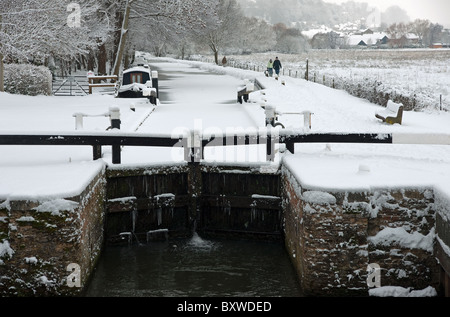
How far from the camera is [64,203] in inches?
331

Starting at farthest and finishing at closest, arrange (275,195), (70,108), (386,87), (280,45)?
(280,45) < (386,87) < (70,108) < (275,195)

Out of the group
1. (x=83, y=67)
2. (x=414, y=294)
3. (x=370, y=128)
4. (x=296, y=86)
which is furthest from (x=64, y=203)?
(x=83, y=67)

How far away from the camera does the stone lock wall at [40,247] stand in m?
8.30

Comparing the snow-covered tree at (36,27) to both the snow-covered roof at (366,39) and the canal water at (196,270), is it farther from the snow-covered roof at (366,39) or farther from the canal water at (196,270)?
the snow-covered roof at (366,39)

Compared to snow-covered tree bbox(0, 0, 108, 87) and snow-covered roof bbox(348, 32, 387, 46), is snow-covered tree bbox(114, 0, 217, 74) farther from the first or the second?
snow-covered roof bbox(348, 32, 387, 46)

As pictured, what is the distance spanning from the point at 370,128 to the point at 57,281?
12158mm

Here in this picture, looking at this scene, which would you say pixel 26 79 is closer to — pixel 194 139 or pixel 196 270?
pixel 194 139

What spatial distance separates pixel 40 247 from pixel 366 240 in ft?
16.4

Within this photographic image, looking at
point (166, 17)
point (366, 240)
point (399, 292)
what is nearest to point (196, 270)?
point (366, 240)

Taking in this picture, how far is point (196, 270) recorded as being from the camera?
10109 mm

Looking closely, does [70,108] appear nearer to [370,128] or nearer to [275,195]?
[370,128]

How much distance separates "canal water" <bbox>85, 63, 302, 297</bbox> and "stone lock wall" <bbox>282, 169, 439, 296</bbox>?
0.89 metres

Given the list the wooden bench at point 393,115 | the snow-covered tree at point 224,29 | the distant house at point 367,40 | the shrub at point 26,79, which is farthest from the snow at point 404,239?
the distant house at point 367,40

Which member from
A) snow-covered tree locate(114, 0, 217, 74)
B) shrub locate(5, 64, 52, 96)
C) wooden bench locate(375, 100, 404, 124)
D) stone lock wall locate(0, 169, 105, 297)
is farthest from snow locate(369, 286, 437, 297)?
snow-covered tree locate(114, 0, 217, 74)
